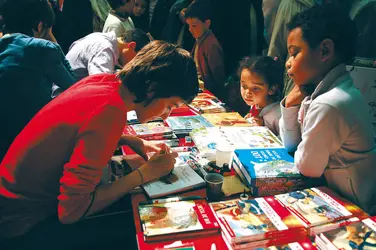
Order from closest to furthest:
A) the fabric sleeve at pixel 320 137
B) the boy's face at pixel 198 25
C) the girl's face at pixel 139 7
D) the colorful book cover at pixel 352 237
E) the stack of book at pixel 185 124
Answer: the colorful book cover at pixel 352 237
the fabric sleeve at pixel 320 137
the stack of book at pixel 185 124
the boy's face at pixel 198 25
the girl's face at pixel 139 7

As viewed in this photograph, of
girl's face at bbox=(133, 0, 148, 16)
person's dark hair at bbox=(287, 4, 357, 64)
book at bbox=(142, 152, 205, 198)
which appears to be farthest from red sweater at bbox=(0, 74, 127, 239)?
girl's face at bbox=(133, 0, 148, 16)

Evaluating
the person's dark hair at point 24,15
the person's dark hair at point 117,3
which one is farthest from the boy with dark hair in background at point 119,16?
the person's dark hair at point 24,15

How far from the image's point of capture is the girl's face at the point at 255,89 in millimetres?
2365

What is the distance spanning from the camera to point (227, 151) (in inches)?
67.1

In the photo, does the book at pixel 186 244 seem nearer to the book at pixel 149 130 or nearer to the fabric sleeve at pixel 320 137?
the fabric sleeve at pixel 320 137

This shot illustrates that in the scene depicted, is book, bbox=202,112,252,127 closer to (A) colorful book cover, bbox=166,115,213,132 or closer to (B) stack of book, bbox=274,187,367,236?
(A) colorful book cover, bbox=166,115,213,132

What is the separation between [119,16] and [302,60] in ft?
9.51

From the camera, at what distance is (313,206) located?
1286 mm

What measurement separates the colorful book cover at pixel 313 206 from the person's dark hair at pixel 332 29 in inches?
24.1

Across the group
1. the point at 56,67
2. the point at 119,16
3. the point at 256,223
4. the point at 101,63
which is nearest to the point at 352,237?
the point at 256,223

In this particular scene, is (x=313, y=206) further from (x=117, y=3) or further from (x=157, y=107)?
(x=117, y=3)

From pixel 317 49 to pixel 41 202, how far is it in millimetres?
1338

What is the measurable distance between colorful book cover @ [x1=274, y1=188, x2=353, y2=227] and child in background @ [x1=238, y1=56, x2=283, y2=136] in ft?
3.26

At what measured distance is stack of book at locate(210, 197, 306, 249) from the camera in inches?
44.2
